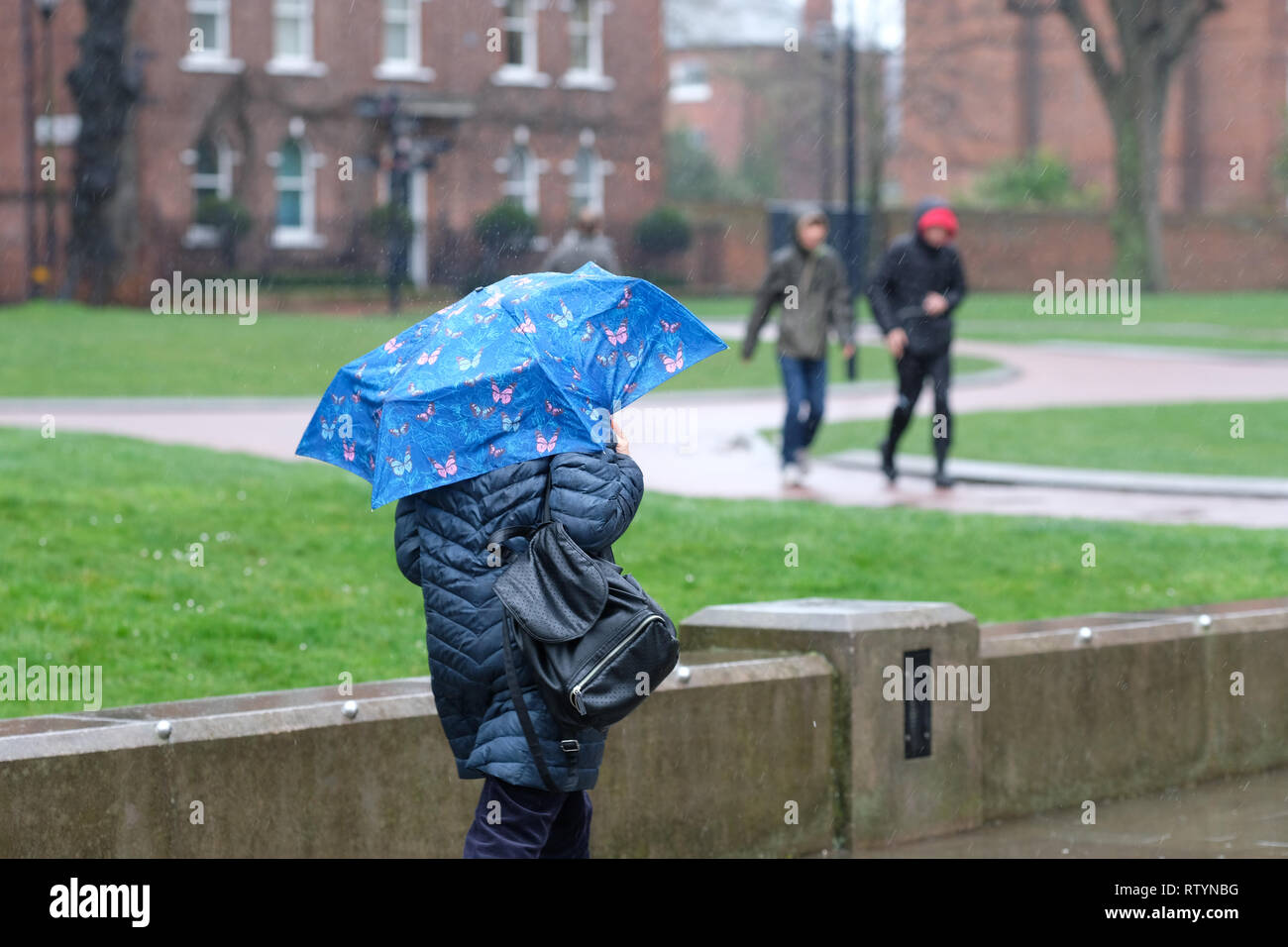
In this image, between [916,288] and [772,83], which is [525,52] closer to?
[772,83]

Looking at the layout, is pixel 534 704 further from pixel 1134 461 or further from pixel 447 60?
pixel 447 60

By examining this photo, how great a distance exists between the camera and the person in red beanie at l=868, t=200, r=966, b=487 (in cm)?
1402

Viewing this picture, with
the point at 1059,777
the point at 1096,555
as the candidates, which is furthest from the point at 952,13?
the point at 1059,777

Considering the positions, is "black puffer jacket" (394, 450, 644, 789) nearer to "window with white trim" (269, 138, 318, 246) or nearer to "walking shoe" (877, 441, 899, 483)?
"walking shoe" (877, 441, 899, 483)

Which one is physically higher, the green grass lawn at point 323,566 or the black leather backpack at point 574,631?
the black leather backpack at point 574,631

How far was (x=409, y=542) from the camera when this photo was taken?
4.44 metres

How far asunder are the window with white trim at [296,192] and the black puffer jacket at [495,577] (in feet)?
130

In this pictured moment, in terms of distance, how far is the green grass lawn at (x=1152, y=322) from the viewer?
33.7m

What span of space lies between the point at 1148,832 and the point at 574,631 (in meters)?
3.00

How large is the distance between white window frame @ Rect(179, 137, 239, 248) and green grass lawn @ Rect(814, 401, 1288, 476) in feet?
78.3

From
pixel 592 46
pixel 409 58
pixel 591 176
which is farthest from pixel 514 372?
pixel 592 46

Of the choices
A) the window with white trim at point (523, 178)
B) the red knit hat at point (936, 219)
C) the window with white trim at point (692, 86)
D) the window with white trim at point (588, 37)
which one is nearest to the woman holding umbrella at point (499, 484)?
the red knit hat at point (936, 219)

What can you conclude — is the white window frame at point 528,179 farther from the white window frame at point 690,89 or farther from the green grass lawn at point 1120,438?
the white window frame at point 690,89
